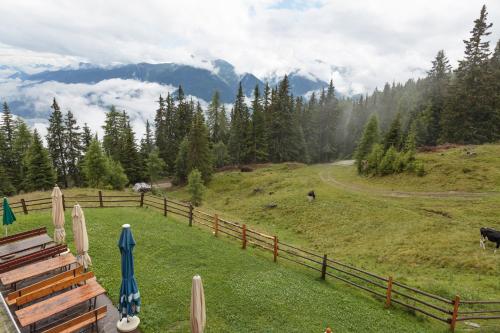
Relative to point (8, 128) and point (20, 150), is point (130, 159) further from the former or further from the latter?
point (8, 128)

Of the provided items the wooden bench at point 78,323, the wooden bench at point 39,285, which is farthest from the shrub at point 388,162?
the wooden bench at point 78,323

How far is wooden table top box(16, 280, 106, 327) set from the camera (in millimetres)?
8759

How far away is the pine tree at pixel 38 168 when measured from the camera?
4925cm

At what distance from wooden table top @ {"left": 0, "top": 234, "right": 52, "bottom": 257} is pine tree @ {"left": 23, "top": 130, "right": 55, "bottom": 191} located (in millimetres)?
42154

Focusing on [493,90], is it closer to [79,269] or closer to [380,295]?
[380,295]

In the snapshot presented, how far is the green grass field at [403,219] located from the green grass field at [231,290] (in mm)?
5158

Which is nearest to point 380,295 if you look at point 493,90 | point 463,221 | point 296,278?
point 296,278

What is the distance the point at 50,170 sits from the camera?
50594 mm

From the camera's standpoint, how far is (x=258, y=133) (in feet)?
234

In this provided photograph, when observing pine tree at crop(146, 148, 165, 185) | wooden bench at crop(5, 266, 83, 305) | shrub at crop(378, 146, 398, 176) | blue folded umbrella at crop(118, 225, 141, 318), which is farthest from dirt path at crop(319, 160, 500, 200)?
pine tree at crop(146, 148, 165, 185)

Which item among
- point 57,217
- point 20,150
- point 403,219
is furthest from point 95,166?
point 403,219

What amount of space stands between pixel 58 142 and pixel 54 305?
→ 6189cm

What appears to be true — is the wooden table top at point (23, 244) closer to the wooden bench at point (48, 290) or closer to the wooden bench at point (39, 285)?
the wooden bench at point (48, 290)

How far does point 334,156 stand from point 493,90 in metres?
51.5
